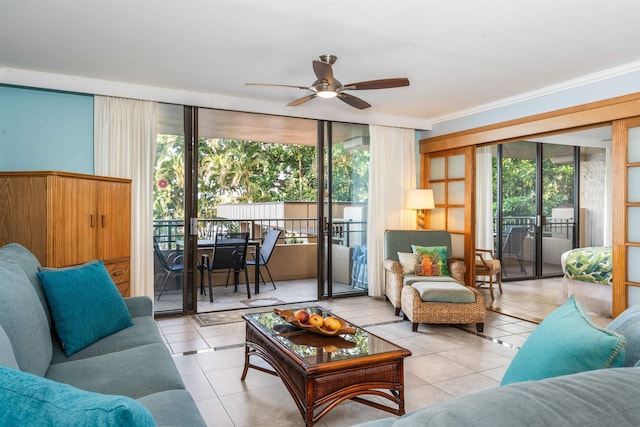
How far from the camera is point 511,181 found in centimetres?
696

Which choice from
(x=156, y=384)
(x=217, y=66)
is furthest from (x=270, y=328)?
(x=217, y=66)

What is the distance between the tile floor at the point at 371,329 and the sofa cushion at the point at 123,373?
0.60m

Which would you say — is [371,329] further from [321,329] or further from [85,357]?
[85,357]

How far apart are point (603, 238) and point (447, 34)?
5.85 m

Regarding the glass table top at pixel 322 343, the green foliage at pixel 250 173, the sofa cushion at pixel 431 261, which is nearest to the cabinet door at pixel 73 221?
the glass table top at pixel 322 343

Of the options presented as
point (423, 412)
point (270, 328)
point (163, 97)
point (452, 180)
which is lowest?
point (270, 328)

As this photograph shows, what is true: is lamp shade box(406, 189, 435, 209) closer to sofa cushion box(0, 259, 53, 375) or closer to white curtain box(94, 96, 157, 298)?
white curtain box(94, 96, 157, 298)

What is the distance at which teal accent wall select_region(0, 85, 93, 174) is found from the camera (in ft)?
12.5

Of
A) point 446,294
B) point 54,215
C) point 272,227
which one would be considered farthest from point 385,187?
point 54,215

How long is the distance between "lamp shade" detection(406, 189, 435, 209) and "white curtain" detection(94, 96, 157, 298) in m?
3.22

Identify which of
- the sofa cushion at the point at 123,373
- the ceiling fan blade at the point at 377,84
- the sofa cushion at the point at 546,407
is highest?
the ceiling fan blade at the point at 377,84

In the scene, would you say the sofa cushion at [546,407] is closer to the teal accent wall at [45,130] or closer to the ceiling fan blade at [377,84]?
the ceiling fan blade at [377,84]

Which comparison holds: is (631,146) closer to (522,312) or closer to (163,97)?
(522,312)

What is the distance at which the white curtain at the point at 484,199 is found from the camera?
6.65 metres
